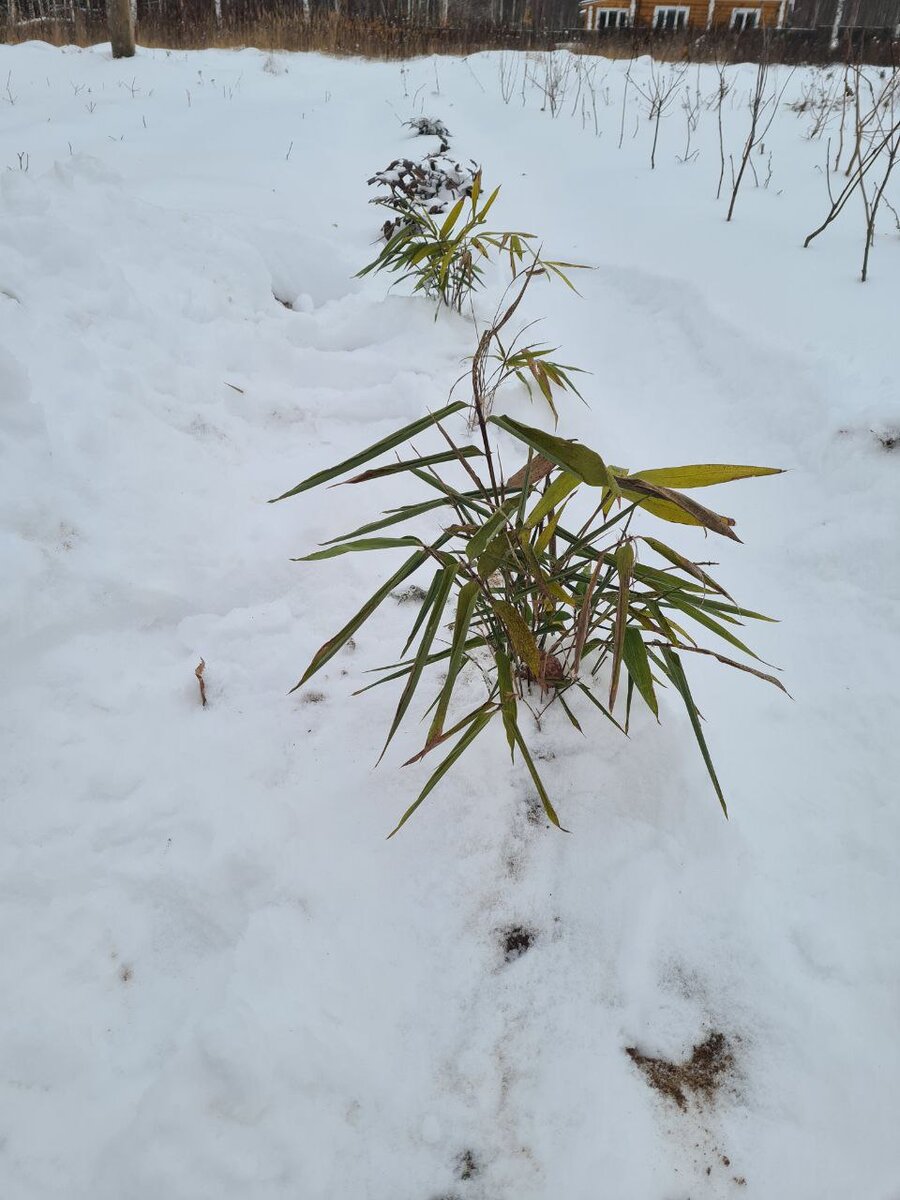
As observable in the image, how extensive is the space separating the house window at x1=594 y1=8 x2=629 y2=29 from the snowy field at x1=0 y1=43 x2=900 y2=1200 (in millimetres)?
15878

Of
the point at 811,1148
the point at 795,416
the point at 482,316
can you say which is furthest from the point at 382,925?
the point at 482,316

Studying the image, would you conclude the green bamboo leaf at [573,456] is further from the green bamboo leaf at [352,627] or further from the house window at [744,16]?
the house window at [744,16]

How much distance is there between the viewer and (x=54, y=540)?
125cm

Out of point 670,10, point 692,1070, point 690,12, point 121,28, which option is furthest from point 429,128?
point 670,10

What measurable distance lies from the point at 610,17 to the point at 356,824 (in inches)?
720

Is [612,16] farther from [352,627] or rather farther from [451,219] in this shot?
[352,627]

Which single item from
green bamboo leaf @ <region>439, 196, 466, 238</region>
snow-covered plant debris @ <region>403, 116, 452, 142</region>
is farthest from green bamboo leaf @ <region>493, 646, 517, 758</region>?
snow-covered plant debris @ <region>403, 116, 452, 142</region>

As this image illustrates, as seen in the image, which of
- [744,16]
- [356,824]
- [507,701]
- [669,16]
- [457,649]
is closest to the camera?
[457,649]

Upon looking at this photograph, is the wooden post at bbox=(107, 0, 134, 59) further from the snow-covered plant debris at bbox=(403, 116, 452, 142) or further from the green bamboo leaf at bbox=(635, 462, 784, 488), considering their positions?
the green bamboo leaf at bbox=(635, 462, 784, 488)

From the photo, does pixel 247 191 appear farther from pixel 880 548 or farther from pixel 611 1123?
pixel 611 1123

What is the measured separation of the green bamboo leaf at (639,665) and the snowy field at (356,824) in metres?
0.22

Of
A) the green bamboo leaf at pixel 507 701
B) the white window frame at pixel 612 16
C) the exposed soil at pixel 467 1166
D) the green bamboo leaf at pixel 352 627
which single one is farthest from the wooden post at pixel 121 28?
the white window frame at pixel 612 16

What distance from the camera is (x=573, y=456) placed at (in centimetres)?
64

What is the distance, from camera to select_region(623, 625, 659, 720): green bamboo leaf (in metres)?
0.84
